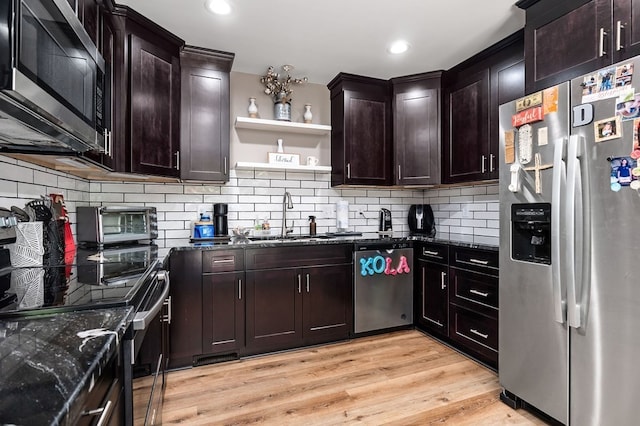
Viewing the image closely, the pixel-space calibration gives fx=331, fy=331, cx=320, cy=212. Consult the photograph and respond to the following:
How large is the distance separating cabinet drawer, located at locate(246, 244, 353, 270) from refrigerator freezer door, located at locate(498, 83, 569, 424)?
124 centimetres

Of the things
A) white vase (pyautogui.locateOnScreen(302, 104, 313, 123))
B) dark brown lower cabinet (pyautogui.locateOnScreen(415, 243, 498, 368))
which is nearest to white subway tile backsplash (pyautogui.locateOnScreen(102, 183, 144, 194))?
white vase (pyautogui.locateOnScreen(302, 104, 313, 123))

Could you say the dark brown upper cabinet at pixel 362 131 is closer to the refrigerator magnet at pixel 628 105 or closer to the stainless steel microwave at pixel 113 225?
the stainless steel microwave at pixel 113 225

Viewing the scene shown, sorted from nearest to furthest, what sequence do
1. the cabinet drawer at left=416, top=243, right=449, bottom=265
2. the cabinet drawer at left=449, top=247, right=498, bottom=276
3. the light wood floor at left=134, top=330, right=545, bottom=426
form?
the light wood floor at left=134, top=330, right=545, bottom=426 < the cabinet drawer at left=449, top=247, right=498, bottom=276 < the cabinet drawer at left=416, top=243, right=449, bottom=265

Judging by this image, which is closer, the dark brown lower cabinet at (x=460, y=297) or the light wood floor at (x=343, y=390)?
the light wood floor at (x=343, y=390)

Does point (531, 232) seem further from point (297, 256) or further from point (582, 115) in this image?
point (297, 256)

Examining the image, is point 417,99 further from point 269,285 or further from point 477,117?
point 269,285

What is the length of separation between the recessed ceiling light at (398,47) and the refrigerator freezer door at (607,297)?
1342 mm

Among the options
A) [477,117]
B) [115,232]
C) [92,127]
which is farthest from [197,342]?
[477,117]

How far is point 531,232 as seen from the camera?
1878 millimetres

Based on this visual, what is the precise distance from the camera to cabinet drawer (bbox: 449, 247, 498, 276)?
2.36 meters

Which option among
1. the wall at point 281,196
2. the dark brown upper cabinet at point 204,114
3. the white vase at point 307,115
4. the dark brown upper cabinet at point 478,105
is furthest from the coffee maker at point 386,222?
the dark brown upper cabinet at point 204,114

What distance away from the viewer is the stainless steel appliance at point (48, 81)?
0.81m

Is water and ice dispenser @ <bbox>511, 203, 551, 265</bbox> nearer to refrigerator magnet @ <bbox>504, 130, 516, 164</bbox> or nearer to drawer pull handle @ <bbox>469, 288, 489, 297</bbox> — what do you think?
refrigerator magnet @ <bbox>504, 130, 516, 164</bbox>

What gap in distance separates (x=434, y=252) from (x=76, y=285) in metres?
2.56
